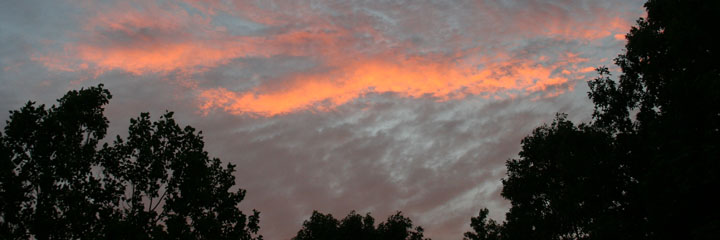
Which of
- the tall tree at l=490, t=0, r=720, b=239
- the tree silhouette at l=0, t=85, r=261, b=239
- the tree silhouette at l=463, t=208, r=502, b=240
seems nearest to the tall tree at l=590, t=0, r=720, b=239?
the tall tree at l=490, t=0, r=720, b=239

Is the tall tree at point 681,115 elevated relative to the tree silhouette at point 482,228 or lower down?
lower down

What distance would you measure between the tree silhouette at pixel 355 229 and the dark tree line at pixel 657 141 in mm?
48659

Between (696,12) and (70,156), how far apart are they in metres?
31.4

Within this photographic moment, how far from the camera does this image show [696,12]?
62.3ft

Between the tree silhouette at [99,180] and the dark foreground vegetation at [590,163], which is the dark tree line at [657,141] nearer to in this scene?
the dark foreground vegetation at [590,163]

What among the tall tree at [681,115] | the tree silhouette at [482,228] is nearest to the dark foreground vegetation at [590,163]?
the tall tree at [681,115]

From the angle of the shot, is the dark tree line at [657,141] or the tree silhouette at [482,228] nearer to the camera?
the dark tree line at [657,141]

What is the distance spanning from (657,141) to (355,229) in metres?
61.9

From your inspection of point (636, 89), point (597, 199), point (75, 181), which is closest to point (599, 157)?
point (597, 199)

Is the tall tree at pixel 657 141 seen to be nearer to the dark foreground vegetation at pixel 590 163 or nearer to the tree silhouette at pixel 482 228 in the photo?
the dark foreground vegetation at pixel 590 163

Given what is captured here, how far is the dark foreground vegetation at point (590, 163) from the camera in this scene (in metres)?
19.3

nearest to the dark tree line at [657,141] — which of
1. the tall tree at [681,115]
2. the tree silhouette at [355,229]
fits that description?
the tall tree at [681,115]

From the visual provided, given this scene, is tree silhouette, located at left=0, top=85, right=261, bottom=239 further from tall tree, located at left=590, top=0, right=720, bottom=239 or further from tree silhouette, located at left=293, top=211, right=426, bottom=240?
tree silhouette, located at left=293, top=211, right=426, bottom=240

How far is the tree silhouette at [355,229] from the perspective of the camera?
77938mm
